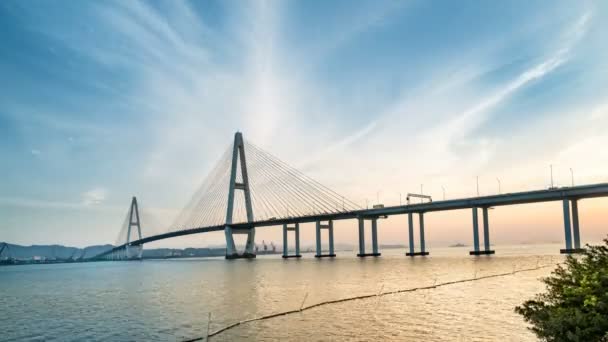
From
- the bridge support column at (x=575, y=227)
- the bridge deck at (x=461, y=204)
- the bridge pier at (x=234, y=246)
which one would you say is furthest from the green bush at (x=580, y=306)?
the bridge pier at (x=234, y=246)

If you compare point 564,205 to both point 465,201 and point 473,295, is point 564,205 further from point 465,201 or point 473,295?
point 473,295

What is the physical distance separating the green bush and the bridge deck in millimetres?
100317

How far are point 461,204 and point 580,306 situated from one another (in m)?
116

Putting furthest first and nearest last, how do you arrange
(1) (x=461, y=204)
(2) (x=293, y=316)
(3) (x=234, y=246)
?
1. (3) (x=234, y=246)
2. (1) (x=461, y=204)
3. (2) (x=293, y=316)

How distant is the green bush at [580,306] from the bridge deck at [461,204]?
100317 mm

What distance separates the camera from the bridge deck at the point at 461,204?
101912mm

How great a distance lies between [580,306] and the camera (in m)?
11.9

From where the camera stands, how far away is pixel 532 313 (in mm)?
13094

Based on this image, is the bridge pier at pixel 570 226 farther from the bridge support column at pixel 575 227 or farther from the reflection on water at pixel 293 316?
the reflection on water at pixel 293 316

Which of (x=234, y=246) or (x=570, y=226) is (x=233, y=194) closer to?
(x=234, y=246)

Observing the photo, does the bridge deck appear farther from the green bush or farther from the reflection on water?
the green bush

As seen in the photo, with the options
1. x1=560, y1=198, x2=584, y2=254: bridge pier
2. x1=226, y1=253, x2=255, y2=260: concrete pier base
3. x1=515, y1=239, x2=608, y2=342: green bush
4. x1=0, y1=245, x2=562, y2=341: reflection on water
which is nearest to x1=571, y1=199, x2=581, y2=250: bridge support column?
x1=560, y1=198, x2=584, y2=254: bridge pier

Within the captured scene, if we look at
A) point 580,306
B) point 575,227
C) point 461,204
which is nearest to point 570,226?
point 575,227

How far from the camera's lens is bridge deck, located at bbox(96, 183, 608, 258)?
334ft
